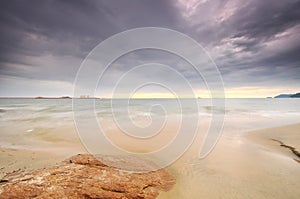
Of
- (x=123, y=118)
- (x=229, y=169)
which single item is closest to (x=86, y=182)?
(x=229, y=169)

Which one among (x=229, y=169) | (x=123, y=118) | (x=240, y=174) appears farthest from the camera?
(x=123, y=118)

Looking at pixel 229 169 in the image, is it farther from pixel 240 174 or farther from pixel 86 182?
pixel 86 182

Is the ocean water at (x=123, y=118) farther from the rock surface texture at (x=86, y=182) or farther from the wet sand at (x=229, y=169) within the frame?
the rock surface texture at (x=86, y=182)

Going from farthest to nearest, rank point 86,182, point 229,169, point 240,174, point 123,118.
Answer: point 123,118, point 229,169, point 240,174, point 86,182

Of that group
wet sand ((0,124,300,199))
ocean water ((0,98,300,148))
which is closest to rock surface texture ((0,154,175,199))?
wet sand ((0,124,300,199))

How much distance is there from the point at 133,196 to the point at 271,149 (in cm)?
657

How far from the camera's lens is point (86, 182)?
Result: 3070 millimetres

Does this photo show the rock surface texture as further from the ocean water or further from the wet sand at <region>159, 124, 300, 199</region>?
the ocean water

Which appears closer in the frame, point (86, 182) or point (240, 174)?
point (86, 182)

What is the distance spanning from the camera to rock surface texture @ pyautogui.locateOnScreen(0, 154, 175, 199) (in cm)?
271

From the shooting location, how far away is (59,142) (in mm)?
7551

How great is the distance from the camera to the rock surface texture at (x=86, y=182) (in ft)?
8.87

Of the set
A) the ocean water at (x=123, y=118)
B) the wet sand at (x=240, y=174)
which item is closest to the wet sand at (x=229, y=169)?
the wet sand at (x=240, y=174)

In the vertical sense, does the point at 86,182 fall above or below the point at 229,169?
above
